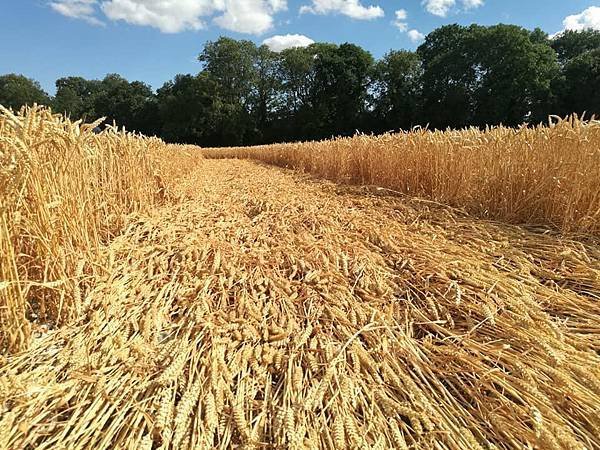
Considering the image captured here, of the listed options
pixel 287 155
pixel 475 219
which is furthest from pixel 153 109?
pixel 475 219

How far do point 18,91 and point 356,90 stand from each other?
52.0 metres

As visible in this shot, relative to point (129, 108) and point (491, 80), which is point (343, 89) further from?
point (129, 108)

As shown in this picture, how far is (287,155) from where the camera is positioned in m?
12.7

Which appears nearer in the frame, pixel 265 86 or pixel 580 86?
pixel 580 86

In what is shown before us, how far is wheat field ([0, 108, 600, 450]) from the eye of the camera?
3.50ft

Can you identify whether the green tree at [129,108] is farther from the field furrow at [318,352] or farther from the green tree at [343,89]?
the field furrow at [318,352]

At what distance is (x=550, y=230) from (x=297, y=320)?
2447mm

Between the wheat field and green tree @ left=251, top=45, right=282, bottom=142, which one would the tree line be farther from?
the wheat field

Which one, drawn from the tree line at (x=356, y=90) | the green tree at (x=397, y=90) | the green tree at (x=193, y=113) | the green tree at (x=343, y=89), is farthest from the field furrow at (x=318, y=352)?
the green tree at (x=193, y=113)

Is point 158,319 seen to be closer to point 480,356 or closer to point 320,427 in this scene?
point 320,427

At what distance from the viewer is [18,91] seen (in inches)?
2015

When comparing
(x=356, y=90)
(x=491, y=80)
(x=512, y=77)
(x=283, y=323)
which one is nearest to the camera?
(x=283, y=323)

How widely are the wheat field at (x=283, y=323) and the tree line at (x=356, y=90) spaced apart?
32.6 metres

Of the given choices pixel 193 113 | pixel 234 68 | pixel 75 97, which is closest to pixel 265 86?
pixel 234 68
